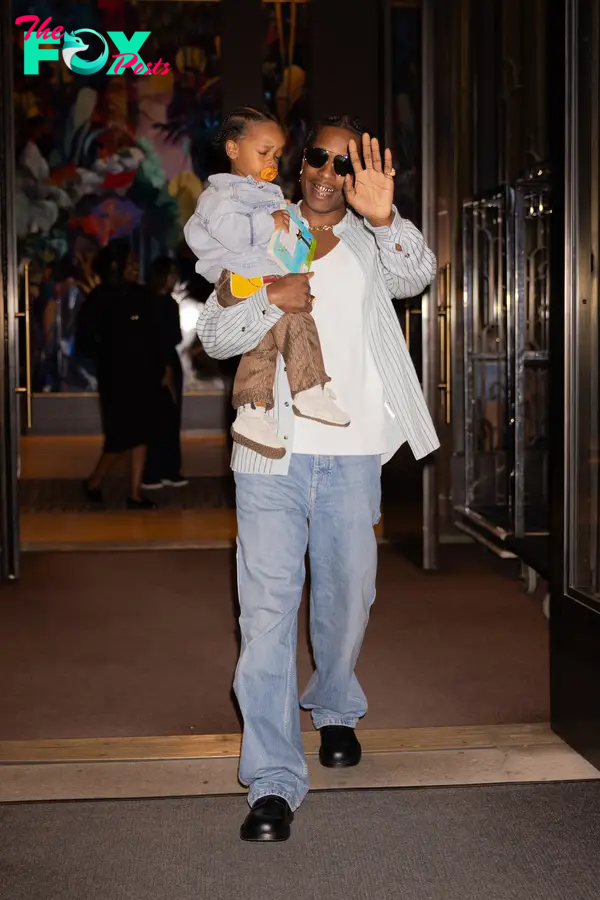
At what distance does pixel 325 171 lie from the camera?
2.89m

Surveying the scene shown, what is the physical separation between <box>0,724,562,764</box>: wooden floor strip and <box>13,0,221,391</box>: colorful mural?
11.6m

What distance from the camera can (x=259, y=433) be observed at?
112 inches

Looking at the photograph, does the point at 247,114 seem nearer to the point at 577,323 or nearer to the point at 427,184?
the point at 577,323

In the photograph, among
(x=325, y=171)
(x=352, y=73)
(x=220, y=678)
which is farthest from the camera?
(x=352, y=73)

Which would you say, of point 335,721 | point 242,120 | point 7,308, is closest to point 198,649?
point 335,721

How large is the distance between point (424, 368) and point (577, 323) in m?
2.82

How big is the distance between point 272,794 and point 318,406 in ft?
3.03

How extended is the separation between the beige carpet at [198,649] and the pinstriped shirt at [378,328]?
1198mm

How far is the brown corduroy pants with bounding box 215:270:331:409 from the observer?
2.82m

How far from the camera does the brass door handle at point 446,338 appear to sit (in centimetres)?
603

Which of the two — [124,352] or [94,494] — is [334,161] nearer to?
[124,352]

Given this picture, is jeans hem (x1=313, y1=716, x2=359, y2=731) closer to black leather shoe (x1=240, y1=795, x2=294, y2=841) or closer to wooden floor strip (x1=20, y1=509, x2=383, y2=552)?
black leather shoe (x1=240, y1=795, x2=294, y2=841)

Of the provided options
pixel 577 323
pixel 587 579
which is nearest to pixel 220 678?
pixel 587 579

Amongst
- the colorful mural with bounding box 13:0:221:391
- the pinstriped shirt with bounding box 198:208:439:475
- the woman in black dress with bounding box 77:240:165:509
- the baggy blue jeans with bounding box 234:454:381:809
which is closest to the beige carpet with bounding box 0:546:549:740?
the baggy blue jeans with bounding box 234:454:381:809
